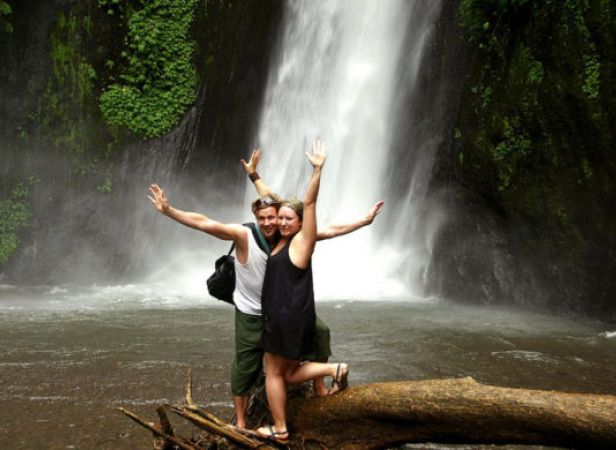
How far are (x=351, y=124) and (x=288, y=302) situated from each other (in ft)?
38.8

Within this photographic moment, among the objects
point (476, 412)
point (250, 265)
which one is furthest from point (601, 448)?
point (250, 265)

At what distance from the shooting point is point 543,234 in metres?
9.40

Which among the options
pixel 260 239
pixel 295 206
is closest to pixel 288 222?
pixel 295 206

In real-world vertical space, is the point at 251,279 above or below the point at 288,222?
below

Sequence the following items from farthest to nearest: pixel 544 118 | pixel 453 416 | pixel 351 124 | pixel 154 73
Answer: pixel 351 124, pixel 154 73, pixel 544 118, pixel 453 416

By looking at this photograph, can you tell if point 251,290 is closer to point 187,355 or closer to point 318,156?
point 318,156

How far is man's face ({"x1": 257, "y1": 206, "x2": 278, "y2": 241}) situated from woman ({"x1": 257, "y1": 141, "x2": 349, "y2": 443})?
5 cm

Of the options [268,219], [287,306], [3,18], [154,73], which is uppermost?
[3,18]

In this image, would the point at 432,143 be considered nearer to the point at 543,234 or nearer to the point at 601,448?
the point at 543,234

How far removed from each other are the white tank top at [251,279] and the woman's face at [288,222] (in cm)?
21

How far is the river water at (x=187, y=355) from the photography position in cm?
407

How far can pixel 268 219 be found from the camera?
315cm

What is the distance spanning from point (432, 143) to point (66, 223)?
8489 mm

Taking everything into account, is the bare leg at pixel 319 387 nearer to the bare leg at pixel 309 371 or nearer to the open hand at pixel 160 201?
the bare leg at pixel 309 371
